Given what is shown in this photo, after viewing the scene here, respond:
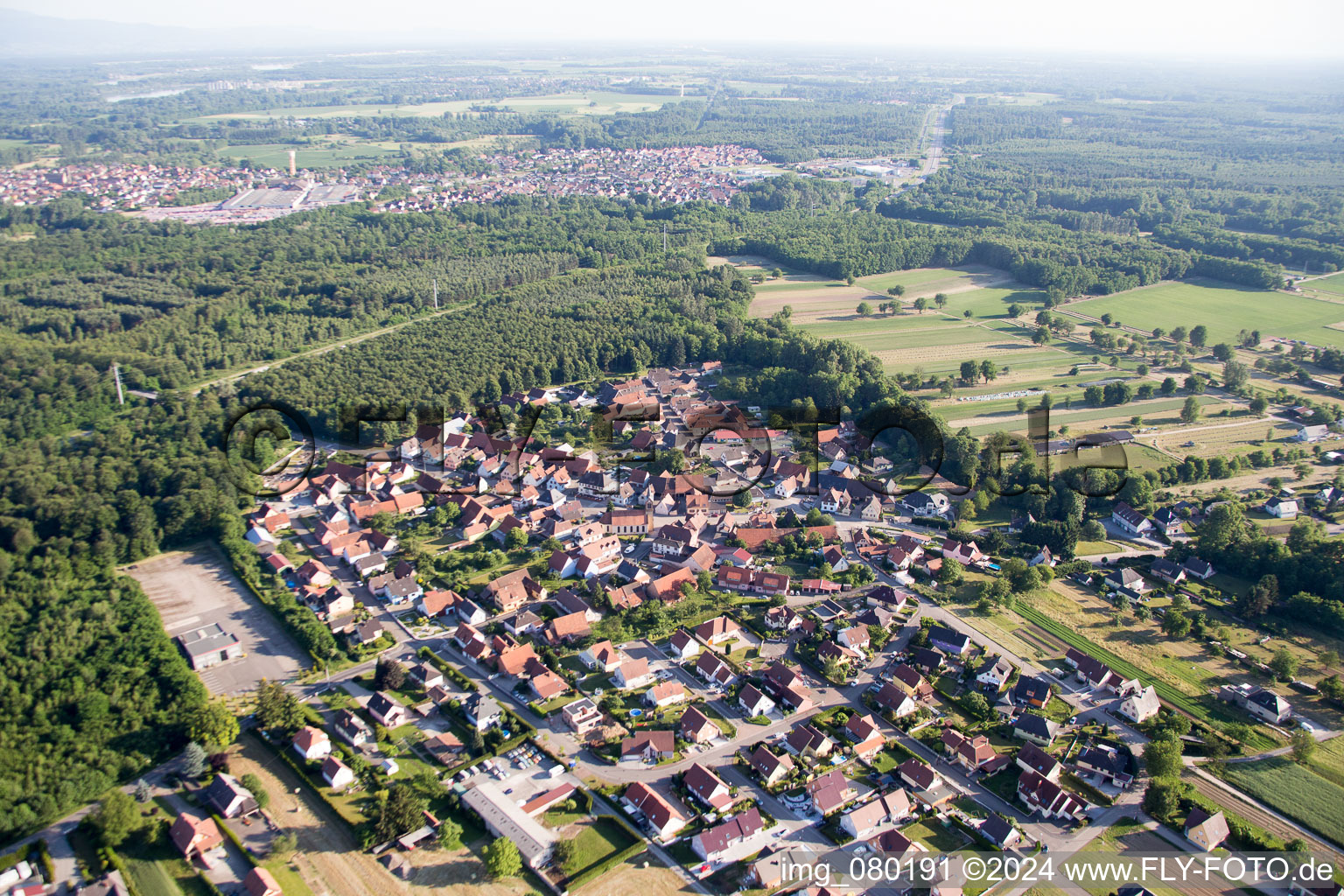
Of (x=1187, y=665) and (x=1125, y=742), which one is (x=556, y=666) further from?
(x=1187, y=665)

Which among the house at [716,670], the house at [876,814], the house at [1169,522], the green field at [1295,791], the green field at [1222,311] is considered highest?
the green field at [1222,311]

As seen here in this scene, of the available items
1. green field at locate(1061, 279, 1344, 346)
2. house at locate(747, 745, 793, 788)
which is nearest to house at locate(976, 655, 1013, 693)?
house at locate(747, 745, 793, 788)

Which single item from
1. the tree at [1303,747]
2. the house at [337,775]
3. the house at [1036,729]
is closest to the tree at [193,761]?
the house at [337,775]

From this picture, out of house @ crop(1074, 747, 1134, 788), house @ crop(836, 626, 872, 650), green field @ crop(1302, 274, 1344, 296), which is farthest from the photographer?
green field @ crop(1302, 274, 1344, 296)

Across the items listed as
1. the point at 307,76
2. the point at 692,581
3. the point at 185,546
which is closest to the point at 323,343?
the point at 185,546

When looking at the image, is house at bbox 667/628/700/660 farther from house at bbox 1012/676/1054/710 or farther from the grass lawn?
house at bbox 1012/676/1054/710

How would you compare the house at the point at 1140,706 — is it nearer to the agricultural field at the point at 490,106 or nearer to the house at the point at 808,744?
the house at the point at 808,744

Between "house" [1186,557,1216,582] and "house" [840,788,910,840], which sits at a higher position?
"house" [1186,557,1216,582]
